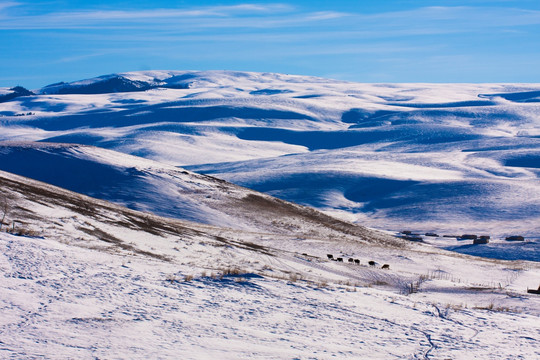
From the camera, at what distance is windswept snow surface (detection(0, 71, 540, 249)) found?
202ft

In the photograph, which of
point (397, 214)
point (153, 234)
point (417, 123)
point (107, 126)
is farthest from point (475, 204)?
point (107, 126)

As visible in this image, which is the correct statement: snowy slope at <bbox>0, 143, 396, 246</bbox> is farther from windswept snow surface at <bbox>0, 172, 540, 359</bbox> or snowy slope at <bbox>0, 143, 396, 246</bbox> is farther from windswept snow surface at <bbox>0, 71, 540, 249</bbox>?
windswept snow surface at <bbox>0, 71, 540, 249</bbox>

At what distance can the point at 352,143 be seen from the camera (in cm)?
11762

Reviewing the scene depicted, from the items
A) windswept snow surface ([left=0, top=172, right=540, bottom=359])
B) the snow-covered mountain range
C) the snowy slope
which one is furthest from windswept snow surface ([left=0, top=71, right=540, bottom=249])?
windswept snow surface ([left=0, top=172, right=540, bottom=359])

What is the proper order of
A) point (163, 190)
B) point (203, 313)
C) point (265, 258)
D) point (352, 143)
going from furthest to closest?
A: point (352, 143)
point (163, 190)
point (265, 258)
point (203, 313)

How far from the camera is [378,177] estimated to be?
2906 inches

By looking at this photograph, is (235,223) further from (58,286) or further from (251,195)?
(58,286)

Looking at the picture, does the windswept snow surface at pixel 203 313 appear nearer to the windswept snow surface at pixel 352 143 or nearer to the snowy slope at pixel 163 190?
the snowy slope at pixel 163 190

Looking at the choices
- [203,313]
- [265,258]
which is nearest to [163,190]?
[265,258]

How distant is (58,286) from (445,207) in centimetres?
5425

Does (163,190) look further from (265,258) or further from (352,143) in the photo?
(352,143)

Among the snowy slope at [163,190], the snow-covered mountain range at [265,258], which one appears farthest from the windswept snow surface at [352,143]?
the snowy slope at [163,190]

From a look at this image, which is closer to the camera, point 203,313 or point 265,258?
point 203,313

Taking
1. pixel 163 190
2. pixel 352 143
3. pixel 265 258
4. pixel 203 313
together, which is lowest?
pixel 163 190
